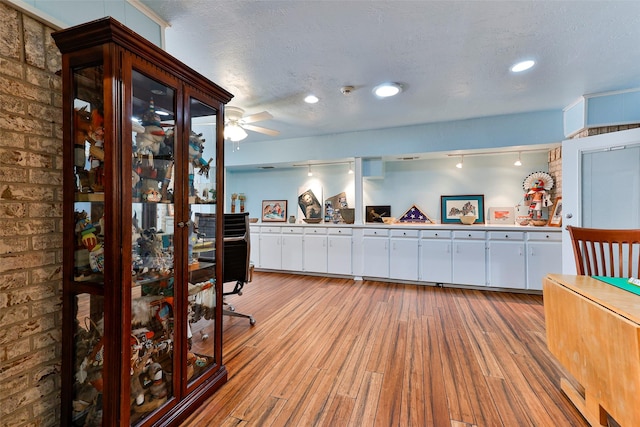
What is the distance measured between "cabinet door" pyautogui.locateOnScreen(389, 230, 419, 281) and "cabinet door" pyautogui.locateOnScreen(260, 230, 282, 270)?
1.99 m

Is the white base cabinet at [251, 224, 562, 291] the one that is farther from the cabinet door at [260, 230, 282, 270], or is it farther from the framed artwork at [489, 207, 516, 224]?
the framed artwork at [489, 207, 516, 224]

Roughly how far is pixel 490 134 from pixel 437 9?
252cm

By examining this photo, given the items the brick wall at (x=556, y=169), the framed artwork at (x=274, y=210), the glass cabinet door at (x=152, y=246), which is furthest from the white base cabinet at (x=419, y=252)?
the glass cabinet door at (x=152, y=246)

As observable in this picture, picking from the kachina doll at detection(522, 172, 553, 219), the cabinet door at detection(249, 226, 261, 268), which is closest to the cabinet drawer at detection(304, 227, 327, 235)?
the cabinet door at detection(249, 226, 261, 268)

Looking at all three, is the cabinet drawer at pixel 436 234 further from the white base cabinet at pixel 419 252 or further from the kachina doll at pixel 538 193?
the kachina doll at pixel 538 193

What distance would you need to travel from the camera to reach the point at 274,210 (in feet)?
17.8

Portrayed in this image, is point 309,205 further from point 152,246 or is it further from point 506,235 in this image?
point 152,246

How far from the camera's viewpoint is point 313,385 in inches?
66.9

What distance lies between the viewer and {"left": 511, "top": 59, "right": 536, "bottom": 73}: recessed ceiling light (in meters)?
2.18

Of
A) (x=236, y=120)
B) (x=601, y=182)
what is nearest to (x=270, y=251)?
(x=236, y=120)

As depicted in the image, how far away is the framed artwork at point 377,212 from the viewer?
4648 mm

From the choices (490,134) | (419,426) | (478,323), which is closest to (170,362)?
(419,426)

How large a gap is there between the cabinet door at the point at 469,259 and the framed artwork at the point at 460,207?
0.58 metres

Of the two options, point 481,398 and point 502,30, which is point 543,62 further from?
point 481,398
